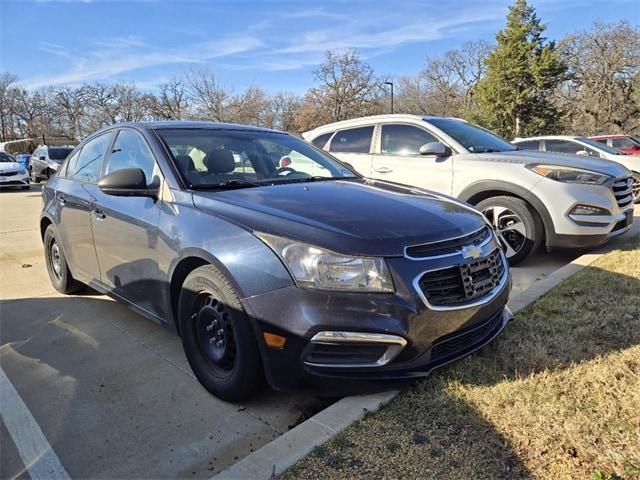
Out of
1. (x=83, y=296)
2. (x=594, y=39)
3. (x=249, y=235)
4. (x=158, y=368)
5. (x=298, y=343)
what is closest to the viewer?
(x=298, y=343)

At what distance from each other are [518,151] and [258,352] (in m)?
4.89

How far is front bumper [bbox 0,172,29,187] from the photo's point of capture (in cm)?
1675

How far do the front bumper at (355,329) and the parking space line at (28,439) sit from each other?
3.66 feet

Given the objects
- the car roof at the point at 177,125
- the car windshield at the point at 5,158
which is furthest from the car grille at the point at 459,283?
the car windshield at the point at 5,158

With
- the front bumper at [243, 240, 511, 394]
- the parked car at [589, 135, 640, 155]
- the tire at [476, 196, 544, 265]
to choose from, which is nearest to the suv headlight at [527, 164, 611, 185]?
the tire at [476, 196, 544, 265]

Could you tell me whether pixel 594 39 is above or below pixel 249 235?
above

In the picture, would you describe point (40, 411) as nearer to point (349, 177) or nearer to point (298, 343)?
point (298, 343)

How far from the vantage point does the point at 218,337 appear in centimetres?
277

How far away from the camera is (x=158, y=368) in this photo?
10.7ft

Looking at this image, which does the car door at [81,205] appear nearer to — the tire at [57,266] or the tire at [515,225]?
the tire at [57,266]

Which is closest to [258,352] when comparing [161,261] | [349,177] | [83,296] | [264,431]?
[264,431]

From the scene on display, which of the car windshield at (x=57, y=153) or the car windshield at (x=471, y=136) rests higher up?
the car windshield at (x=57, y=153)

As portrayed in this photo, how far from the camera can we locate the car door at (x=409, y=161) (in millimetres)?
5930

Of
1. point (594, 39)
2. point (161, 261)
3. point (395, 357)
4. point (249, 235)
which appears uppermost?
point (594, 39)
